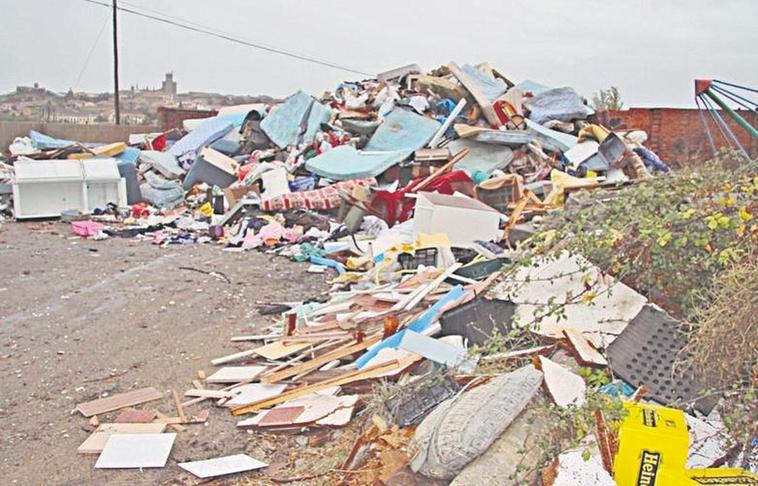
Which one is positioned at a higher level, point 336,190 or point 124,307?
point 336,190

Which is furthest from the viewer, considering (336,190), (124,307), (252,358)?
(336,190)

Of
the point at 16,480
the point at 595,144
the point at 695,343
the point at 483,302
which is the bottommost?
the point at 16,480

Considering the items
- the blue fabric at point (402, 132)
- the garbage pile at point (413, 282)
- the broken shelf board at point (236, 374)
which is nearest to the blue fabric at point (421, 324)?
the garbage pile at point (413, 282)

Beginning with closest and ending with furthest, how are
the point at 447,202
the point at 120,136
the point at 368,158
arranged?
the point at 447,202 < the point at 368,158 < the point at 120,136

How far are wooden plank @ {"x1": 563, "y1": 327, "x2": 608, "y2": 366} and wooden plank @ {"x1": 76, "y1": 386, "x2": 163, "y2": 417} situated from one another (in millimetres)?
2531

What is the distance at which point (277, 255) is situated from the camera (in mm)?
8414

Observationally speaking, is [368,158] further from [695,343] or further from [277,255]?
[695,343]

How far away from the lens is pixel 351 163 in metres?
10.7

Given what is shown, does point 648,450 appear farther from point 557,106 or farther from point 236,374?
point 557,106

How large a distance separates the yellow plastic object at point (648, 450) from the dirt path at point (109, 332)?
6.06ft

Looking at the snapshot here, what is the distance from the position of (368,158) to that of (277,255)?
2.99m

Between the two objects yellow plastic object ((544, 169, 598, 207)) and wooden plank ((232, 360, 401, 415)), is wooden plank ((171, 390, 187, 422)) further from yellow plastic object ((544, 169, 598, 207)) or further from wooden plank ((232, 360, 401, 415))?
yellow plastic object ((544, 169, 598, 207))

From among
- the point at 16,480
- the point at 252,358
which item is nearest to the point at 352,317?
the point at 252,358

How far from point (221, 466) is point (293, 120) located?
395 inches
